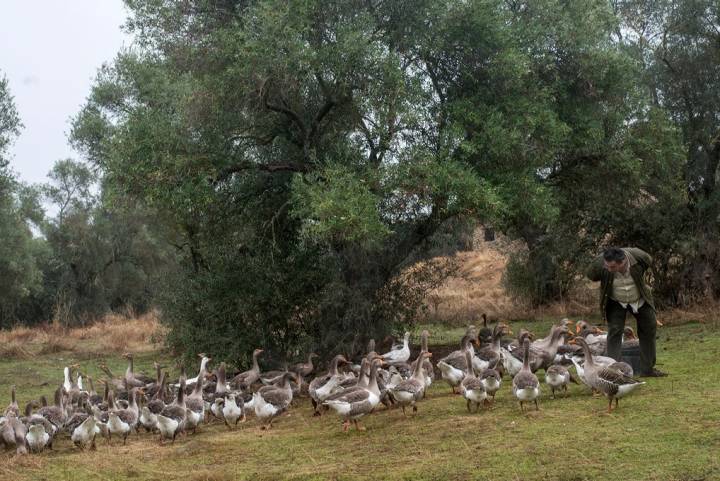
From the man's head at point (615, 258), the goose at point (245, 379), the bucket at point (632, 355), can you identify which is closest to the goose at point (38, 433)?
the goose at point (245, 379)

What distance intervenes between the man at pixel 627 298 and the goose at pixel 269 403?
223 inches

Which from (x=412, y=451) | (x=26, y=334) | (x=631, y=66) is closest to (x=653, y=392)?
(x=412, y=451)

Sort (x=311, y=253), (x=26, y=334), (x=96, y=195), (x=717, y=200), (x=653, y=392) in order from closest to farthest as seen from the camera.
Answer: (x=653, y=392) < (x=311, y=253) < (x=717, y=200) < (x=26, y=334) < (x=96, y=195)

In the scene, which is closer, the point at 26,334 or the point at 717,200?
the point at 717,200

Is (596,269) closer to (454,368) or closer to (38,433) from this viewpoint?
(454,368)

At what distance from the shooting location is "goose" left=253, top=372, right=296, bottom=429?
555 inches

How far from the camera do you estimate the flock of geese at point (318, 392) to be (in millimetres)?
12586

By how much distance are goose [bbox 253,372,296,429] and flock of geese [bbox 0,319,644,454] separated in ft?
0.06

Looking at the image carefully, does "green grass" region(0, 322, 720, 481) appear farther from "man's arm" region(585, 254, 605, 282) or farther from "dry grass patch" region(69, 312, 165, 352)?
"dry grass patch" region(69, 312, 165, 352)

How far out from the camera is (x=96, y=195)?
46719 millimetres

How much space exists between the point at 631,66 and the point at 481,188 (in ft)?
20.9

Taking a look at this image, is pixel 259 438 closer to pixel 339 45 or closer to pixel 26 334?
pixel 339 45

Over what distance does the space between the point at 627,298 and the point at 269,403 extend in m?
6.31

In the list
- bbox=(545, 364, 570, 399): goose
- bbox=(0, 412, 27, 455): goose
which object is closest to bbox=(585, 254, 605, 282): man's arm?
bbox=(545, 364, 570, 399): goose
